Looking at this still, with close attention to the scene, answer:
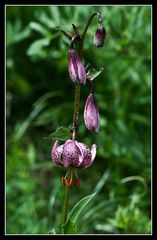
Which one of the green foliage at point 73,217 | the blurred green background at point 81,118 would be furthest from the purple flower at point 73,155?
the blurred green background at point 81,118

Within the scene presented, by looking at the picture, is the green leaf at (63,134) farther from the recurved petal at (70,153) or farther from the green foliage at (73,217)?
the green foliage at (73,217)

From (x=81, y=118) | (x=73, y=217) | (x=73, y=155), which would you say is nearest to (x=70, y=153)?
(x=73, y=155)

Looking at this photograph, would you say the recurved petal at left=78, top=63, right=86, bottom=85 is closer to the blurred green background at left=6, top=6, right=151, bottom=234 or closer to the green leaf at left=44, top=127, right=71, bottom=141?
the green leaf at left=44, top=127, right=71, bottom=141

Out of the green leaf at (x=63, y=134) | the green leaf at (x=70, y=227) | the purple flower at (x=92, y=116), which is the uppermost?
the purple flower at (x=92, y=116)

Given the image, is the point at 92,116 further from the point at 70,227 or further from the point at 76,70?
the point at 70,227

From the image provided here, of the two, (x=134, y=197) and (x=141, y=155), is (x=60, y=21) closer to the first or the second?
(x=141, y=155)
